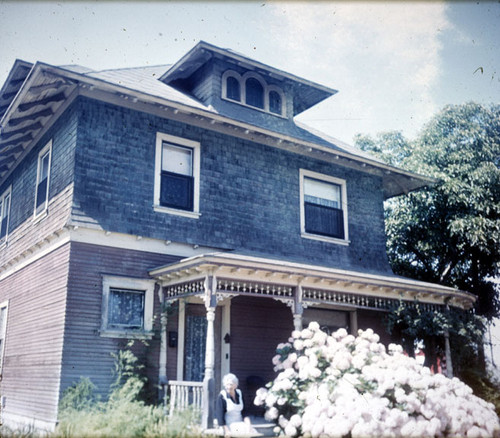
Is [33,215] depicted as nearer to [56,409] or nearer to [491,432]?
[56,409]

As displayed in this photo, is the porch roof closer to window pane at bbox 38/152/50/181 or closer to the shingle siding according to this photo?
the shingle siding

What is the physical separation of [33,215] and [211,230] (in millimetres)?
4466

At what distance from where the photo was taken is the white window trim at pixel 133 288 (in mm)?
10938

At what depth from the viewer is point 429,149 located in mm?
19906

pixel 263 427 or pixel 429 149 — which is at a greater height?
pixel 429 149

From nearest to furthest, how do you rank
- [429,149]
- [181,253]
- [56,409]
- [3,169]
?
[56,409] < [181,253] < [3,169] < [429,149]

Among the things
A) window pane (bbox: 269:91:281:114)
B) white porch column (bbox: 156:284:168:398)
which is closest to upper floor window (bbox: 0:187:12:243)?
white porch column (bbox: 156:284:168:398)

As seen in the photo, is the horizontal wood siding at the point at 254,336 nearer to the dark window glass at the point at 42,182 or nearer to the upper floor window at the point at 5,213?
the dark window glass at the point at 42,182

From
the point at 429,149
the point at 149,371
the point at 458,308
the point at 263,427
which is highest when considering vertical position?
the point at 429,149

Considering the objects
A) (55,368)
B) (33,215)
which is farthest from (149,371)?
(33,215)

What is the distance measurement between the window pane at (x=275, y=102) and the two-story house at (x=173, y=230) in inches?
1.5

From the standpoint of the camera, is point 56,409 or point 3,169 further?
point 3,169

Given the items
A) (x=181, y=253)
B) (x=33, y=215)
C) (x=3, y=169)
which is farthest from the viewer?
(x=3, y=169)

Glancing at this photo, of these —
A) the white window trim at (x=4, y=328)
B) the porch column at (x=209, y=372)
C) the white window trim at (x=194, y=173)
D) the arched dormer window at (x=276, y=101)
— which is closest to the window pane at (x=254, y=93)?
the arched dormer window at (x=276, y=101)
